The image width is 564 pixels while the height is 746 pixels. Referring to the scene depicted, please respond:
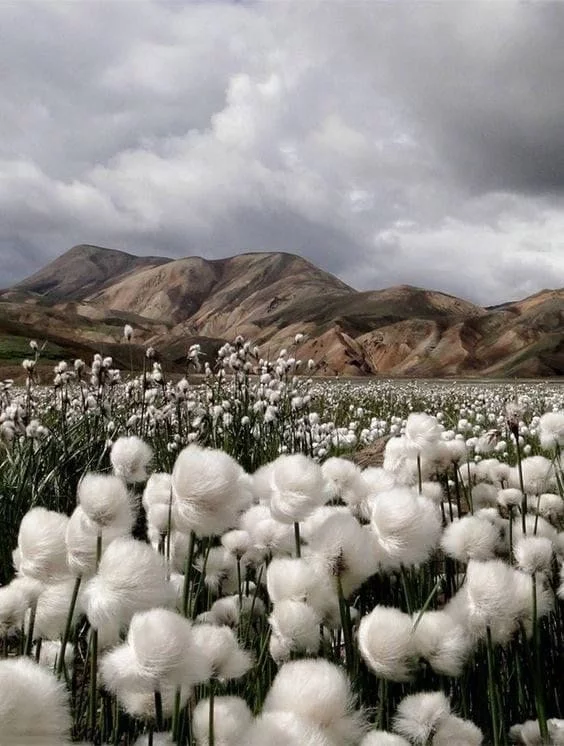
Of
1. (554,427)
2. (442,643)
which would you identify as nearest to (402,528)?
(442,643)

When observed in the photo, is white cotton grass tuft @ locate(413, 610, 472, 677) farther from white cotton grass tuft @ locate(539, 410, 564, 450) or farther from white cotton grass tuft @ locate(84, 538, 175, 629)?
white cotton grass tuft @ locate(539, 410, 564, 450)

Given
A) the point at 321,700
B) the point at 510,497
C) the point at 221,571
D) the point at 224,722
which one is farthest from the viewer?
the point at 510,497

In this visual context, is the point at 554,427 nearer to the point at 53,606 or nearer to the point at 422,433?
the point at 422,433

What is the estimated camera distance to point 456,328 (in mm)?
83125

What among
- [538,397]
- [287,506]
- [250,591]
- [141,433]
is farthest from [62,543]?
[538,397]

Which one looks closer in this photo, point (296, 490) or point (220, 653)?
point (220, 653)

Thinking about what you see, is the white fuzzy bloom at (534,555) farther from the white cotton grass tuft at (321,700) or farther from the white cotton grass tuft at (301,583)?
the white cotton grass tuft at (321,700)

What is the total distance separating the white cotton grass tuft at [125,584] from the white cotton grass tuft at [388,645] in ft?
1.63

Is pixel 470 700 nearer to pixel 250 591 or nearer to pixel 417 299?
pixel 250 591

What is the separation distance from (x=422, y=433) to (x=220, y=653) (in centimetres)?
148

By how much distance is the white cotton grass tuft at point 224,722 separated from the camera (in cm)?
141

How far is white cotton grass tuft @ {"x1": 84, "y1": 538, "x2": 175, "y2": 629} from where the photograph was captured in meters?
1.47

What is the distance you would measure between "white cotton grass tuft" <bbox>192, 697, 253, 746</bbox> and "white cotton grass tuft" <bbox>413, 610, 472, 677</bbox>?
0.50 metres

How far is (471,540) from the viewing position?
2133 mm
